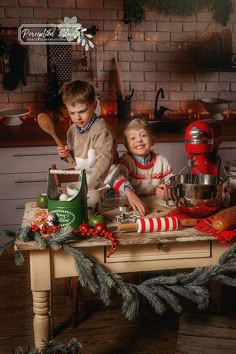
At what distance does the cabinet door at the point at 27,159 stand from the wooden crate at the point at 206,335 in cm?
191

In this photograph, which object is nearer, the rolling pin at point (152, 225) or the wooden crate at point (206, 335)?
the wooden crate at point (206, 335)

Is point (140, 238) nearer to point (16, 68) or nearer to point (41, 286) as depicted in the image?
point (41, 286)

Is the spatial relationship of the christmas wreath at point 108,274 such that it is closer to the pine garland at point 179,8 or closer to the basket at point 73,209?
the basket at point 73,209

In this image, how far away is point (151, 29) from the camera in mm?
4039

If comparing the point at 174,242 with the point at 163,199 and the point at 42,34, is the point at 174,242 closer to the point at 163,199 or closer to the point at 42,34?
the point at 163,199

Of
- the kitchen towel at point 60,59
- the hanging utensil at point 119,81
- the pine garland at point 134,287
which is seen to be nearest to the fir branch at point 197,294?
the pine garland at point 134,287

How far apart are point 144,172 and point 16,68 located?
6.34 feet

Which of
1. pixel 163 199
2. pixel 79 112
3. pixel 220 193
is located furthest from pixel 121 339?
pixel 79 112

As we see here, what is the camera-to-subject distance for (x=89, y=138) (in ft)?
7.79

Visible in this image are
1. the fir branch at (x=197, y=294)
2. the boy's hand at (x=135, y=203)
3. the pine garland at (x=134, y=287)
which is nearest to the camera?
the pine garland at (x=134, y=287)

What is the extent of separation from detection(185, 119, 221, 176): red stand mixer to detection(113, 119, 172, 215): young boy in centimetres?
27

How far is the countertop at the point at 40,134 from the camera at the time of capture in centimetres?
338

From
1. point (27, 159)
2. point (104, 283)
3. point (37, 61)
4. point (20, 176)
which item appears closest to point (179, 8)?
point (37, 61)

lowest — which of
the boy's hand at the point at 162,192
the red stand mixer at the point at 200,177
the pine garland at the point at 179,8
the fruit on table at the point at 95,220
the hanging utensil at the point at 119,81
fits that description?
the fruit on table at the point at 95,220
